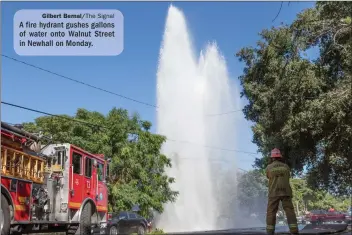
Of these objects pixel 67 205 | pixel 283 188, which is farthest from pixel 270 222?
pixel 67 205

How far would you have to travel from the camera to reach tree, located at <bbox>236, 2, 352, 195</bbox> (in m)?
12.7

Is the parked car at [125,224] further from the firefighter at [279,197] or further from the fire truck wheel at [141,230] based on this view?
the firefighter at [279,197]

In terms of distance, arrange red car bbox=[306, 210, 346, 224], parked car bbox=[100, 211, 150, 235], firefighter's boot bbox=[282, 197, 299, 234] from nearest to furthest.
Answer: firefighter's boot bbox=[282, 197, 299, 234] → parked car bbox=[100, 211, 150, 235] → red car bbox=[306, 210, 346, 224]

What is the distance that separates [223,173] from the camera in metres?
46.6

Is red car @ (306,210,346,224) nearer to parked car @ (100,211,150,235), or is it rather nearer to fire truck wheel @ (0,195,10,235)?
parked car @ (100,211,150,235)

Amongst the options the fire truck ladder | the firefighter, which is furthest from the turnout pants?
the fire truck ladder

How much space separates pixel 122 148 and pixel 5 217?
20.4 m

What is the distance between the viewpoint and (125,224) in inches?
763

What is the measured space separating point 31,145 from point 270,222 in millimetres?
5584

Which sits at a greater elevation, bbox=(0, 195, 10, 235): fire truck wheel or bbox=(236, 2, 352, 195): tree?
bbox=(236, 2, 352, 195): tree

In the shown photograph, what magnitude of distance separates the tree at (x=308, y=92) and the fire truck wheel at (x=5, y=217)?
711cm

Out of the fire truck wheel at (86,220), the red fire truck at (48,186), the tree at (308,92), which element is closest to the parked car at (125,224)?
the red fire truck at (48,186)

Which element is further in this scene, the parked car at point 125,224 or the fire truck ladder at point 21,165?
the parked car at point 125,224

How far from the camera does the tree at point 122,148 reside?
2869 centimetres
